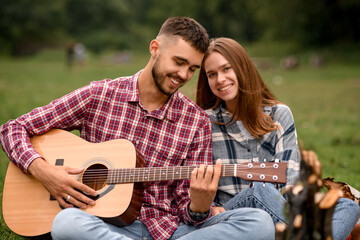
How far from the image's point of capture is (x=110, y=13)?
48375 millimetres

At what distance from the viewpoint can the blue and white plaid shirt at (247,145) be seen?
3035 mm

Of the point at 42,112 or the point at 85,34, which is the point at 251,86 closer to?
the point at 42,112

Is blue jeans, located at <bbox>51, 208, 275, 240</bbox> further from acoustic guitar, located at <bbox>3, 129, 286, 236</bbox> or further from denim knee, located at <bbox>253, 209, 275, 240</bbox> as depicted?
acoustic guitar, located at <bbox>3, 129, 286, 236</bbox>

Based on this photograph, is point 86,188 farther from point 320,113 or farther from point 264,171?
point 320,113

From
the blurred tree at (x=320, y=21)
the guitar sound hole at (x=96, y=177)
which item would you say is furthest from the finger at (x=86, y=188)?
the blurred tree at (x=320, y=21)

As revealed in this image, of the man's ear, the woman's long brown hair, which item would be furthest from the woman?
the man's ear

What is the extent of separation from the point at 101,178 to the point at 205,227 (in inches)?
33.0

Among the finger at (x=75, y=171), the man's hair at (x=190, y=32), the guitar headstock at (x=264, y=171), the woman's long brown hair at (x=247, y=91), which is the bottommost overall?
the finger at (x=75, y=171)

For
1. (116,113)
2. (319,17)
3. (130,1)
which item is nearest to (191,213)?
(116,113)

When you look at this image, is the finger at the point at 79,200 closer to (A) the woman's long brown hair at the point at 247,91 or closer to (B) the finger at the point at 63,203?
(B) the finger at the point at 63,203

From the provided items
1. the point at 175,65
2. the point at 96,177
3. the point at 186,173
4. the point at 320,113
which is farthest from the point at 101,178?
the point at 320,113

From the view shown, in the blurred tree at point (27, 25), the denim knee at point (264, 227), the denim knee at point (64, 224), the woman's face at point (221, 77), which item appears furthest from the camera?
the blurred tree at point (27, 25)

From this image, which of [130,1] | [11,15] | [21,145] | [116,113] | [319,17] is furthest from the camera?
[130,1]

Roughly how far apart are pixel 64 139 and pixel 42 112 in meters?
0.29
